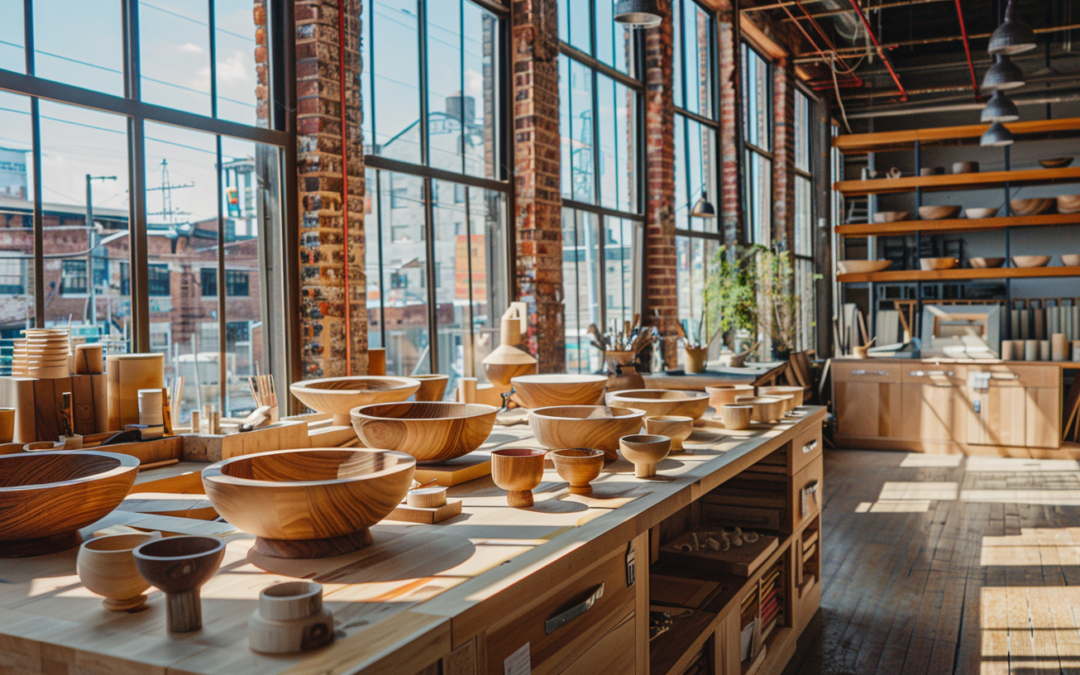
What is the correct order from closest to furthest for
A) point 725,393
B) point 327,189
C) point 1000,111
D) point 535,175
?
point 725,393, point 327,189, point 535,175, point 1000,111

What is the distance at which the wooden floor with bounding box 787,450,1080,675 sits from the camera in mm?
3166

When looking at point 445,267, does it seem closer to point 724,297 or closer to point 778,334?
point 724,297

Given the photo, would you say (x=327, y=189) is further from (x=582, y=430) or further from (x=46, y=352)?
(x=582, y=430)

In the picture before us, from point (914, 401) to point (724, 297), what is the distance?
78.0 inches

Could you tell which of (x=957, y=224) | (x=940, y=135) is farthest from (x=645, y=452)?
(x=940, y=135)

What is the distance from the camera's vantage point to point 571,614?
1.47m

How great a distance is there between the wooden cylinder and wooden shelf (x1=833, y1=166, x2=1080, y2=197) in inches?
283

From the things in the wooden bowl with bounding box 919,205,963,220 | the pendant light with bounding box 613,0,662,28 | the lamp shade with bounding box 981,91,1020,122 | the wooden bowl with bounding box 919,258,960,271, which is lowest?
the wooden bowl with bounding box 919,258,960,271

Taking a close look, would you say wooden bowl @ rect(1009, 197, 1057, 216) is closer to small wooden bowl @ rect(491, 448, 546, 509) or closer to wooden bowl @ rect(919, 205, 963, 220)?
wooden bowl @ rect(919, 205, 963, 220)

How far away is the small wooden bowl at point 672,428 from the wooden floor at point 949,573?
51.3 inches

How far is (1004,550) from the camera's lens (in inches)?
177

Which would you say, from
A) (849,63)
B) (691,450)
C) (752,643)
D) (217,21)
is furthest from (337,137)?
(849,63)

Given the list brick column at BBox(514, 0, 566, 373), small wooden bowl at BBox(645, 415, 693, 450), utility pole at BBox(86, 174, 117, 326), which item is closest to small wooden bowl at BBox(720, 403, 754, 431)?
small wooden bowl at BBox(645, 415, 693, 450)

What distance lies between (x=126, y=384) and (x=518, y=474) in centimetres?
130
